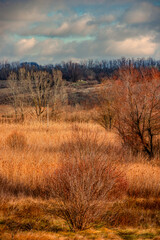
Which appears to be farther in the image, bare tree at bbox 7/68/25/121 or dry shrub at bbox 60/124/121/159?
bare tree at bbox 7/68/25/121

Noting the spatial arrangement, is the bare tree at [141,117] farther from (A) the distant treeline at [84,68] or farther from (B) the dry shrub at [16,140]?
(A) the distant treeline at [84,68]

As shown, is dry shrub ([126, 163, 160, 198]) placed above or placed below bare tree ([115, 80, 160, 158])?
below

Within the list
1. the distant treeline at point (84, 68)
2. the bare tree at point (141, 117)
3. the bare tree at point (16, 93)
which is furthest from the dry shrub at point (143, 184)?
the distant treeline at point (84, 68)

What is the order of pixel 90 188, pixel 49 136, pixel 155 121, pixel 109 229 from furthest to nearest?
1. pixel 49 136
2. pixel 155 121
3. pixel 109 229
4. pixel 90 188

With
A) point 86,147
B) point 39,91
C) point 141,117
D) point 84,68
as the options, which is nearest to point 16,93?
point 39,91

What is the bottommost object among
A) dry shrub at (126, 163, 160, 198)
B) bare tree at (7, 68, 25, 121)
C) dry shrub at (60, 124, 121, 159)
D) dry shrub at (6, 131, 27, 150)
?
dry shrub at (126, 163, 160, 198)

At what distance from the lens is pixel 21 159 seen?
939 cm

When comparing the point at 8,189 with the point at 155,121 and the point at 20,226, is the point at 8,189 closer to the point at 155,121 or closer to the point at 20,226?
the point at 20,226

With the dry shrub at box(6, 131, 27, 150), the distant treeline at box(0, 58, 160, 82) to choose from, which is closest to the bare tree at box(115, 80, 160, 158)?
the dry shrub at box(6, 131, 27, 150)

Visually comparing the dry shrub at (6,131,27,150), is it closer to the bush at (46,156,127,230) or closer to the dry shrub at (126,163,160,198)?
the dry shrub at (126,163,160,198)

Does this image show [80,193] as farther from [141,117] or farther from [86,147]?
[141,117]

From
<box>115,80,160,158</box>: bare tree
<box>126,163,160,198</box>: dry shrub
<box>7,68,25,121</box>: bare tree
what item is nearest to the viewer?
<box>126,163,160,198</box>: dry shrub

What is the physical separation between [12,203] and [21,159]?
10.3 ft

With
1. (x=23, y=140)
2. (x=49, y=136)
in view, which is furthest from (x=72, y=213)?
(x=49, y=136)
